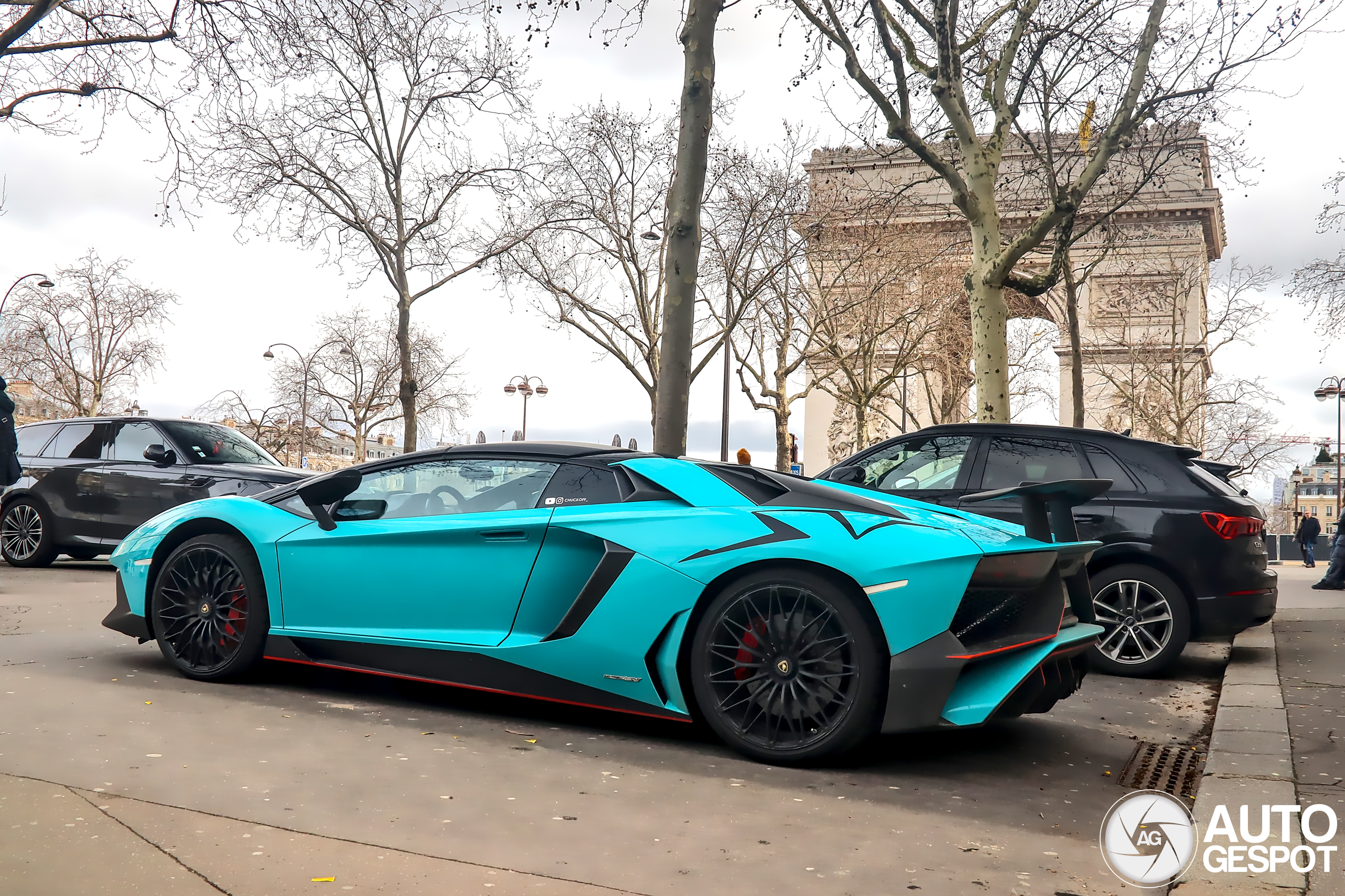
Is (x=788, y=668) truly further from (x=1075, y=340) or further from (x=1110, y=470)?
(x=1075, y=340)

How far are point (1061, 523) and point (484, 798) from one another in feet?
8.49

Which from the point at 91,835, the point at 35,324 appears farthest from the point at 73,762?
the point at 35,324

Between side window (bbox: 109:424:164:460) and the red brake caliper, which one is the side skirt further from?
side window (bbox: 109:424:164:460)

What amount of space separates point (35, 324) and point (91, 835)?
50556 mm

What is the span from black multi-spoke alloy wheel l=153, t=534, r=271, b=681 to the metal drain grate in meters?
Answer: 3.85

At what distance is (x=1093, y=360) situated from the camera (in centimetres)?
3559

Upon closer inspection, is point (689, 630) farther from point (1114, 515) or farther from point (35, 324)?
point (35, 324)

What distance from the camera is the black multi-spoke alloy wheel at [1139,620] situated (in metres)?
6.67

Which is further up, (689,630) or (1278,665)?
(689,630)

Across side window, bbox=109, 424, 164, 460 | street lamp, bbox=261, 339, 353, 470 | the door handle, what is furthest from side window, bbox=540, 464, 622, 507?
street lamp, bbox=261, 339, 353, 470

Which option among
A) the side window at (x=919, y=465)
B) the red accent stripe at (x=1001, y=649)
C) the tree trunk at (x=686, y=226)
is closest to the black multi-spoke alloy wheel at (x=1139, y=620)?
the side window at (x=919, y=465)

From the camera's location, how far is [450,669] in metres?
4.70

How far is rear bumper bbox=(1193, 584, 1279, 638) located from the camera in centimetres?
658

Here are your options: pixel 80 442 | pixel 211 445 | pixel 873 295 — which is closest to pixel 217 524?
pixel 211 445
